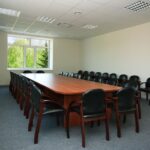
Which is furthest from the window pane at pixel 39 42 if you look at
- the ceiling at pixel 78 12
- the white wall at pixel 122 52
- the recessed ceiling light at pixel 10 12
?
the recessed ceiling light at pixel 10 12

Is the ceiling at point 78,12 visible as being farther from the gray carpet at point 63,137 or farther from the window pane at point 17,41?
the gray carpet at point 63,137

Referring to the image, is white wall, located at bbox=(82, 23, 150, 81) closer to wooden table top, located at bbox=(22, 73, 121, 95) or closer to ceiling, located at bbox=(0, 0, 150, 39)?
ceiling, located at bbox=(0, 0, 150, 39)

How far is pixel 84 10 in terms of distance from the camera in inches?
189

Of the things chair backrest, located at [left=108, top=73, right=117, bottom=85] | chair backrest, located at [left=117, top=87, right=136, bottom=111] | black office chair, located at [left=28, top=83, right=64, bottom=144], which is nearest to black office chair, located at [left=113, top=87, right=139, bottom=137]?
chair backrest, located at [left=117, top=87, right=136, bottom=111]

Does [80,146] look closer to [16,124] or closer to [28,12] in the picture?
[16,124]

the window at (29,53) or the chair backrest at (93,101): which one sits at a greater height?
the window at (29,53)

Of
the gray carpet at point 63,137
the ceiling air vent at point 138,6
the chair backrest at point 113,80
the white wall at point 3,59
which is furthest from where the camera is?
the white wall at point 3,59

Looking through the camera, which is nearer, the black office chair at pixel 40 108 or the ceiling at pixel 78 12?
the black office chair at pixel 40 108

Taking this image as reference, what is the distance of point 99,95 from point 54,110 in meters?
0.79

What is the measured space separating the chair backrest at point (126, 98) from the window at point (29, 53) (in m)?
7.34

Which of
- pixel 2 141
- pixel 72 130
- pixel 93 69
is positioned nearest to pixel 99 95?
pixel 72 130

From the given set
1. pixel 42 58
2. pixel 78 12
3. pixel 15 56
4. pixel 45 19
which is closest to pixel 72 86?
pixel 78 12

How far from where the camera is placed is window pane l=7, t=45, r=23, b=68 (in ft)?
29.3

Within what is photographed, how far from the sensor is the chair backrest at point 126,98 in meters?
2.89
